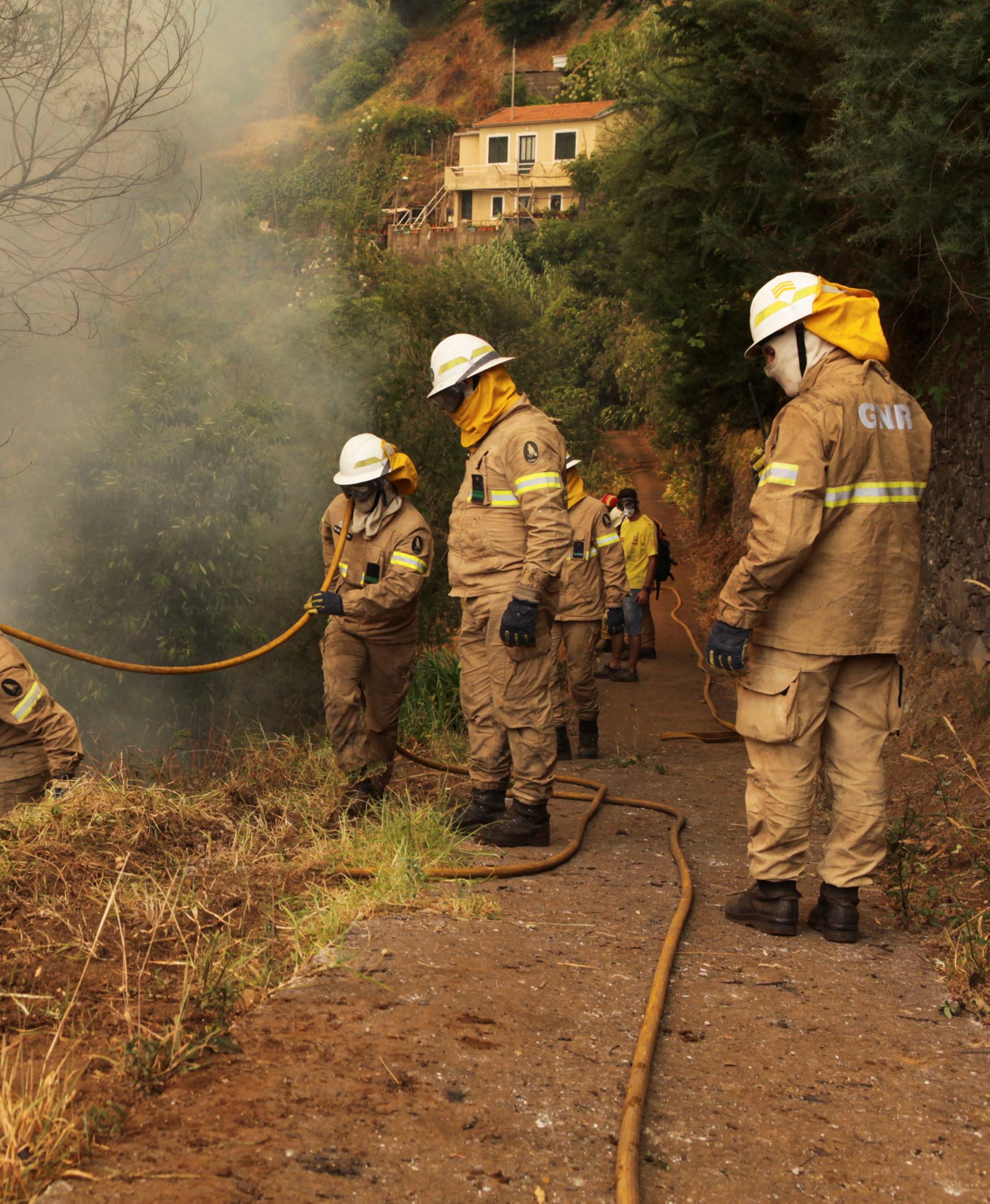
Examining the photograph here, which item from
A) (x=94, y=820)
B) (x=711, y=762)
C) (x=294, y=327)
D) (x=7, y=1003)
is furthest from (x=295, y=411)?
(x=7, y=1003)

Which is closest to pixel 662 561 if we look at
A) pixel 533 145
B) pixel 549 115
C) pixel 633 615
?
pixel 633 615

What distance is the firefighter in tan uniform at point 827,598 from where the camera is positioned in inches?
157

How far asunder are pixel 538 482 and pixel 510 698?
940 mm

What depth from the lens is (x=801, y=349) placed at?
4238 millimetres

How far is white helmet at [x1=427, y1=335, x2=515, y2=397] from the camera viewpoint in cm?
528

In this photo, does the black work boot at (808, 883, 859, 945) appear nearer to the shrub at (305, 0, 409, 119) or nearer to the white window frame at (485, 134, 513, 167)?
the shrub at (305, 0, 409, 119)

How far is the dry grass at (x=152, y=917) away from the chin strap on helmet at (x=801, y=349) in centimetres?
218

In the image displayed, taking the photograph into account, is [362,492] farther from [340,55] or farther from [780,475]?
[340,55]

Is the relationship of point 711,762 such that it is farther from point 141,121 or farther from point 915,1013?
point 141,121

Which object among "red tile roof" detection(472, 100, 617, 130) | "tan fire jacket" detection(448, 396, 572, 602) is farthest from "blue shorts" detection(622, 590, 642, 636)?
"red tile roof" detection(472, 100, 617, 130)

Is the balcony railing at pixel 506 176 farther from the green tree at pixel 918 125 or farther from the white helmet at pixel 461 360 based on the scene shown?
the white helmet at pixel 461 360

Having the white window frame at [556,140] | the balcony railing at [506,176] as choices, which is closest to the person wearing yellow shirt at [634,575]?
the balcony railing at [506,176]

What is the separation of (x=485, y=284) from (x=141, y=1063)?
15.3 metres

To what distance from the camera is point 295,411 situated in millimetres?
9781
